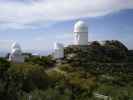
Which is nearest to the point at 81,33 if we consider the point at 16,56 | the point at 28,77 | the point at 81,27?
the point at 81,27

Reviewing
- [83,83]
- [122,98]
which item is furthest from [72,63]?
[122,98]

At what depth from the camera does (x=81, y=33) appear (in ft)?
150

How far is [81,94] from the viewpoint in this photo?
82.2 ft

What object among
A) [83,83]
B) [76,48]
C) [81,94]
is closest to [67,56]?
[76,48]

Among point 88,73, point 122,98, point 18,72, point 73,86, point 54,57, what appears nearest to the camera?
point 122,98

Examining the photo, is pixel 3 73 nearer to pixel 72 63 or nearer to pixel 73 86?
pixel 73 86

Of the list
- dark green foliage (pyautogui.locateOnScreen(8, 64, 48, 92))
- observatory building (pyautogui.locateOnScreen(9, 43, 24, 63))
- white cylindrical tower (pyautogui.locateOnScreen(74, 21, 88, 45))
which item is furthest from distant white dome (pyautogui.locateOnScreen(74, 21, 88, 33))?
dark green foliage (pyautogui.locateOnScreen(8, 64, 48, 92))

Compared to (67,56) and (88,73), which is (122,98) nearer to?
(88,73)

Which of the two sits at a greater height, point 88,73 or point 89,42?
point 89,42

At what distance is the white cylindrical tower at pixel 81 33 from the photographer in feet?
150

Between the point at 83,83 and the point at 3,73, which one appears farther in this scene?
the point at 83,83

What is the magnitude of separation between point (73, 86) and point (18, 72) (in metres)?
5.42

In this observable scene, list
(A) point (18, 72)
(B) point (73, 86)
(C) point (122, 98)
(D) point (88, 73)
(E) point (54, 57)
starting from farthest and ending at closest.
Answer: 1. (E) point (54, 57)
2. (D) point (88, 73)
3. (B) point (73, 86)
4. (A) point (18, 72)
5. (C) point (122, 98)

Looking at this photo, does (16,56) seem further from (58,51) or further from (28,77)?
(28,77)
